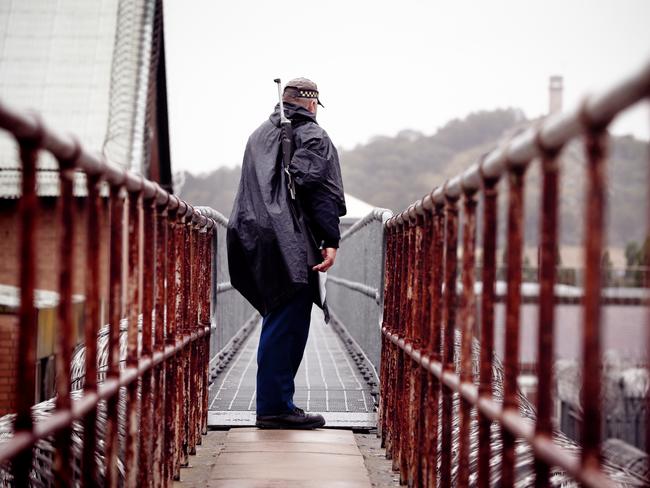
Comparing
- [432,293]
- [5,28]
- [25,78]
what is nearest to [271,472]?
[432,293]

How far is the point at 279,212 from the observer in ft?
17.8

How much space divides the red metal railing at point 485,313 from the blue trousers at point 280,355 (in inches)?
25.8

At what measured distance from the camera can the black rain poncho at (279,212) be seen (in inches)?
213

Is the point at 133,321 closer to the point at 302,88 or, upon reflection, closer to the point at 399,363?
the point at 399,363

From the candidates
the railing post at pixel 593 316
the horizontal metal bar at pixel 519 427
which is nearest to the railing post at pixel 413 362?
the horizontal metal bar at pixel 519 427

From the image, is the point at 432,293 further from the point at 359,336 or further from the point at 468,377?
the point at 359,336

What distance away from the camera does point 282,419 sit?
560 centimetres

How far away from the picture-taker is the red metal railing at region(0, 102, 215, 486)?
1.94 metres

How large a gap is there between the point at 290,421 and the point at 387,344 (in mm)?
679

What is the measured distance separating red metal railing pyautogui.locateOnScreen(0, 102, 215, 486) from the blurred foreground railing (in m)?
1.66

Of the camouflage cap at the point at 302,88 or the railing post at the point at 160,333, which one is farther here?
the camouflage cap at the point at 302,88

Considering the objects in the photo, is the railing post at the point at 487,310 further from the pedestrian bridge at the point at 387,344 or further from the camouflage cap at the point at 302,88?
the camouflage cap at the point at 302,88

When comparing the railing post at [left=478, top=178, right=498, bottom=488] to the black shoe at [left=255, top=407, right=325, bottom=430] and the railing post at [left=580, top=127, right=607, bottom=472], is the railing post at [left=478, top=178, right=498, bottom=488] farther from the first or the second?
the black shoe at [left=255, top=407, right=325, bottom=430]

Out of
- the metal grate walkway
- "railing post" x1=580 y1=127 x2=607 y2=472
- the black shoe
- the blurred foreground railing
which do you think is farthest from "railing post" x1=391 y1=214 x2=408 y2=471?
"railing post" x1=580 y1=127 x2=607 y2=472
